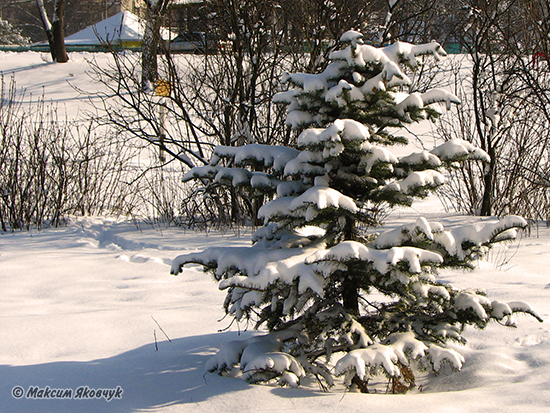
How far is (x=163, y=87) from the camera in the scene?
7.17m

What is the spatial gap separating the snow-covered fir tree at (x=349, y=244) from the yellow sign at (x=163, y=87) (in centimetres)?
459

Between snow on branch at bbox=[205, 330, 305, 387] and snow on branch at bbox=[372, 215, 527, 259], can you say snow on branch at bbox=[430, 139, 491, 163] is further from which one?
snow on branch at bbox=[205, 330, 305, 387]

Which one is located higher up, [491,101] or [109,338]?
[491,101]

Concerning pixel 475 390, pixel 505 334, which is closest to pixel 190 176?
pixel 475 390

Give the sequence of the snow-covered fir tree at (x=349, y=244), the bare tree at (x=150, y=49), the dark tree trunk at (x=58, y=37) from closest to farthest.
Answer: the snow-covered fir tree at (x=349, y=244) < the bare tree at (x=150, y=49) < the dark tree trunk at (x=58, y=37)

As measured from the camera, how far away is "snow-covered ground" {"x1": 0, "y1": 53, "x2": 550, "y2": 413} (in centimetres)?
231

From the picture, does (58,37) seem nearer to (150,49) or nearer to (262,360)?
(150,49)

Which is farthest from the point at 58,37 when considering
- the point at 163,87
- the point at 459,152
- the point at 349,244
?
the point at 349,244

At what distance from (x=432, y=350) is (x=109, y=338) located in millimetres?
1939

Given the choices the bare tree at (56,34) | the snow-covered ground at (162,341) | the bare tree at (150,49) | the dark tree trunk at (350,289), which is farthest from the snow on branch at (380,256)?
the bare tree at (56,34)

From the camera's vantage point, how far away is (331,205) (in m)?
2.22

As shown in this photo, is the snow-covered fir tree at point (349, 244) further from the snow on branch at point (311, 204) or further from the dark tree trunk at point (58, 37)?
the dark tree trunk at point (58, 37)

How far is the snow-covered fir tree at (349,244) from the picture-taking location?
225 cm

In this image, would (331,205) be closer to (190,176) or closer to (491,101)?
(190,176)
